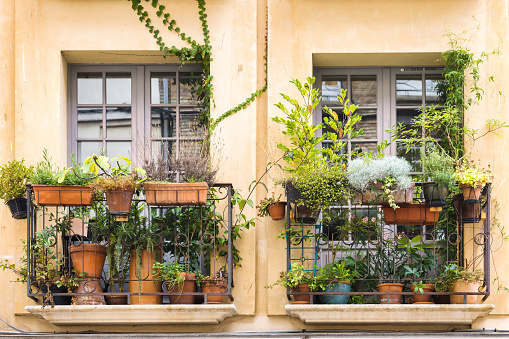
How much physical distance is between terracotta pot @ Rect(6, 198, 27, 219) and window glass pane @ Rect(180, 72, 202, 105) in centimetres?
218

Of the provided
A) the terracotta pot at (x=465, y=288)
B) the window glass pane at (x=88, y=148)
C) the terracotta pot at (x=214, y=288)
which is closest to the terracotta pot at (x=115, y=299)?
the terracotta pot at (x=214, y=288)

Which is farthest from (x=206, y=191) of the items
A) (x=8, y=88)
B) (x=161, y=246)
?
(x=8, y=88)

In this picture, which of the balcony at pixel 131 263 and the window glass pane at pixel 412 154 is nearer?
the balcony at pixel 131 263

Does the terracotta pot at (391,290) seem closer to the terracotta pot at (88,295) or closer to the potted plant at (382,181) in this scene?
the potted plant at (382,181)

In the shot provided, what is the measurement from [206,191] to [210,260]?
0.92 metres

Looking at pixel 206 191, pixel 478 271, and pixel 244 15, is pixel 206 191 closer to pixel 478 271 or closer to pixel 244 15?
pixel 244 15

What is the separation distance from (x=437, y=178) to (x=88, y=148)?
4.00m

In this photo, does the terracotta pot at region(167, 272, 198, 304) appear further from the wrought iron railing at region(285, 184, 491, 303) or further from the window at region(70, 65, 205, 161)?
the window at region(70, 65, 205, 161)

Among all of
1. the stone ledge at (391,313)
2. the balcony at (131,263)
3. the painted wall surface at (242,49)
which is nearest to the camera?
the stone ledge at (391,313)

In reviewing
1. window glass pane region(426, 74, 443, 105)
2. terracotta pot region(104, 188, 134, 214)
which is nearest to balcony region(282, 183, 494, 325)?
window glass pane region(426, 74, 443, 105)

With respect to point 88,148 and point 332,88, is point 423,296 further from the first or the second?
point 88,148

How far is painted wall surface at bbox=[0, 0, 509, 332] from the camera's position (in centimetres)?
1043

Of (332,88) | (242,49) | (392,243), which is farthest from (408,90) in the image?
(242,49)

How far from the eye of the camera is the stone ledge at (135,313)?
9.65m
